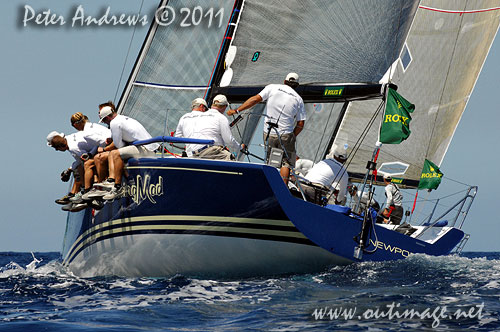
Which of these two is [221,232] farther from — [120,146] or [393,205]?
[393,205]

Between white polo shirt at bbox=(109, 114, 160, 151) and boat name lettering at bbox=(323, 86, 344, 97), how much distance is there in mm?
2338

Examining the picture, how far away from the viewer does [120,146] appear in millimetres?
8219

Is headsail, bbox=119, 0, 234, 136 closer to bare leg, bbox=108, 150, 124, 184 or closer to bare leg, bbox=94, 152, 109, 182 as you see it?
bare leg, bbox=94, 152, 109, 182

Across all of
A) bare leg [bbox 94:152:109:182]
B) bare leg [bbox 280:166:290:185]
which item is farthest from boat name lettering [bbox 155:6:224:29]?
bare leg [bbox 280:166:290:185]

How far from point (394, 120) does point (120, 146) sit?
3.23m

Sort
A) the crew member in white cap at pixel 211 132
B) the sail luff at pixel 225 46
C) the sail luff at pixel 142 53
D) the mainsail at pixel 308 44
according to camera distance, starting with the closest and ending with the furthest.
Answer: the crew member in white cap at pixel 211 132, the mainsail at pixel 308 44, the sail luff at pixel 225 46, the sail luff at pixel 142 53

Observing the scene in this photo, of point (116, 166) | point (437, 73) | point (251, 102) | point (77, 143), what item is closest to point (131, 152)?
point (116, 166)

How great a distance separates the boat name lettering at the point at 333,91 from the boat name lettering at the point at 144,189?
2768 mm

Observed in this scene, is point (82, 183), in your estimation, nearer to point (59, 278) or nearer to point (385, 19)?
point (59, 278)

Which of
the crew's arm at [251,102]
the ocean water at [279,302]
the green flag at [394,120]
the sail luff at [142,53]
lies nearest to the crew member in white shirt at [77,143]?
the ocean water at [279,302]

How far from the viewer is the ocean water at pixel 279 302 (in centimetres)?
529

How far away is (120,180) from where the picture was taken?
7.97 metres

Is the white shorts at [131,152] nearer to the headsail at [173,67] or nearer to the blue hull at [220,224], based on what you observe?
the blue hull at [220,224]

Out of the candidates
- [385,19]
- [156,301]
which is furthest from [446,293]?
[385,19]
